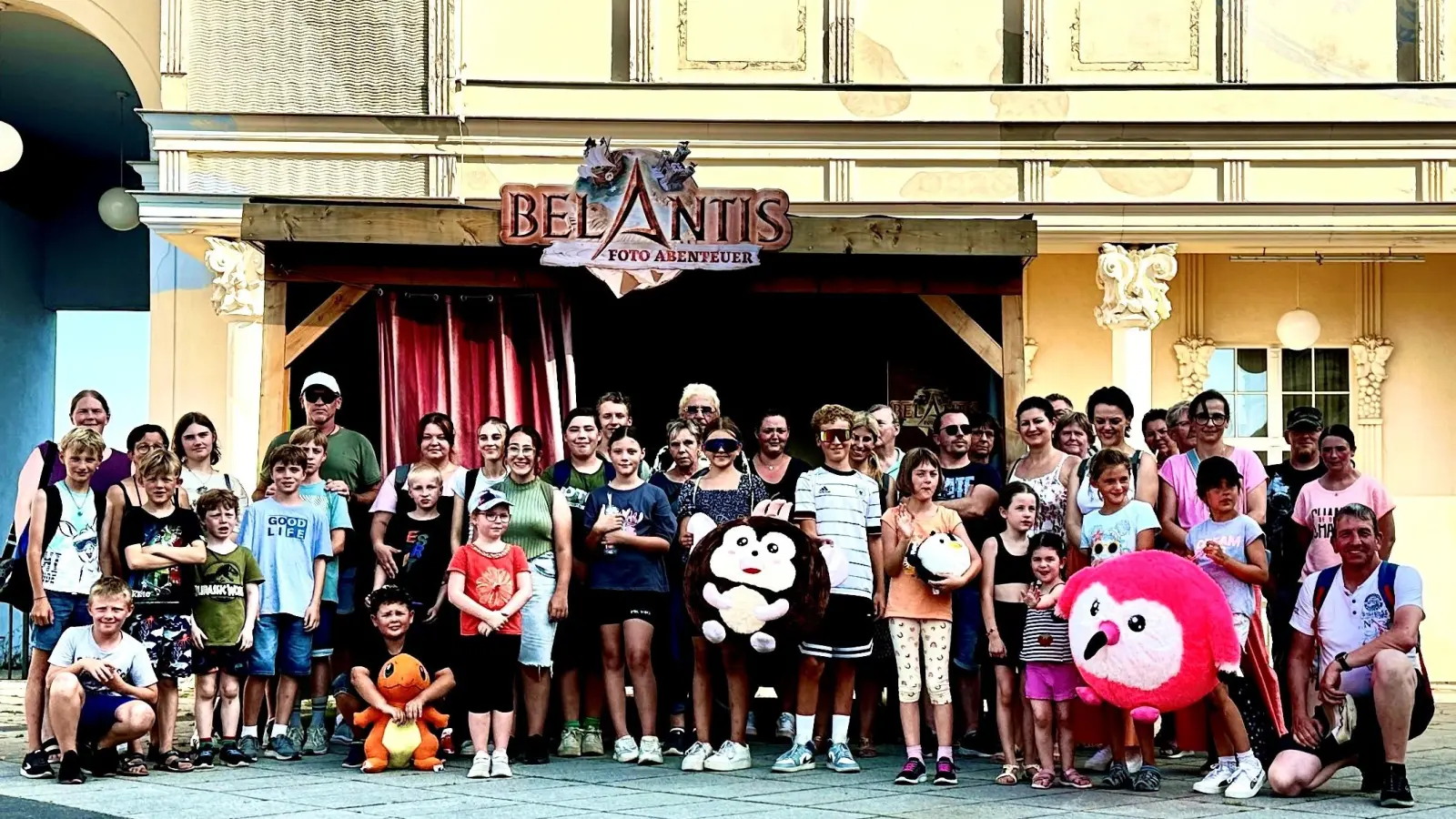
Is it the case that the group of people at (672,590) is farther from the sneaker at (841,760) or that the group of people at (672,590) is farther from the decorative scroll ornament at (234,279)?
the decorative scroll ornament at (234,279)

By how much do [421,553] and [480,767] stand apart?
4.01ft

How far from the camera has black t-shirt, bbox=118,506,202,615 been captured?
29.3 ft

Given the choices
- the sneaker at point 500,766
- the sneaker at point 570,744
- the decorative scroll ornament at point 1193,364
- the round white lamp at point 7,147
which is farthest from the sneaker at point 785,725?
the round white lamp at point 7,147

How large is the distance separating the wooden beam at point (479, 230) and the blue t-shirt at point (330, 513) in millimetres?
1411

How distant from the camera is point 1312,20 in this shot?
15.4 m

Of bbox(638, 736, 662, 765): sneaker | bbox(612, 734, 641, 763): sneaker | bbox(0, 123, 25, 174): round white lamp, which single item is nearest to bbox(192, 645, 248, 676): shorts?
bbox(612, 734, 641, 763): sneaker

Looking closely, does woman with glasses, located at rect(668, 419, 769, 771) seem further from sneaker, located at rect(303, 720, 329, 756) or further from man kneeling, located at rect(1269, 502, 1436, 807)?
man kneeling, located at rect(1269, 502, 1436, 807)

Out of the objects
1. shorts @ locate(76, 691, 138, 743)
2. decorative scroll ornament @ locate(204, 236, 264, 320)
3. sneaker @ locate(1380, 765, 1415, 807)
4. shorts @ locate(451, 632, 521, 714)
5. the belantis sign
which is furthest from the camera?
decorative scroll ornament @ locate(204, 236, 264, 320)

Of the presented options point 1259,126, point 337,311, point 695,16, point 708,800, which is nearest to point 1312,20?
point 1259,126

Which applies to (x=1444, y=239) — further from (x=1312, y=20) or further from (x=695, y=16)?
(x=695, y=16)

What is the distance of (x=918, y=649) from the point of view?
8.84 m

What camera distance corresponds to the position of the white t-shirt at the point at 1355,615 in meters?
8.02

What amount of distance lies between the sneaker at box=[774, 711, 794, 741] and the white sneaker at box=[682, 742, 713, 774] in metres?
1.00

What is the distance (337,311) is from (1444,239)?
8.54 meters
